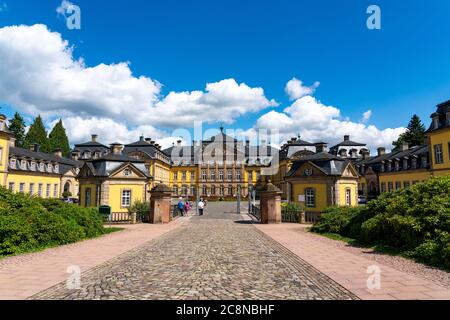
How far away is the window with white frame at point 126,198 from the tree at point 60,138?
5732 cm

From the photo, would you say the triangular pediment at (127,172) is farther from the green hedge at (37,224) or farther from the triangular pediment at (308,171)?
the triangular pediment at (308,171)

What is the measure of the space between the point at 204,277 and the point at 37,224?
819 cm

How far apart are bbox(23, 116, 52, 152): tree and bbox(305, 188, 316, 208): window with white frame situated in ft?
210

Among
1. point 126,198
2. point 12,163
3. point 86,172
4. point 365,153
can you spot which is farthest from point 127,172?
point 365,153

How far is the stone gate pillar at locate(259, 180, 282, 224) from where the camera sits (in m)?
20.8

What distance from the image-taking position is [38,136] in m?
66.9

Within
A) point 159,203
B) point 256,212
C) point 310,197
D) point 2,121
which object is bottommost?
point 256,212

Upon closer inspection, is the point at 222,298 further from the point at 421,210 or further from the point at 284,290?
the point at 421,210

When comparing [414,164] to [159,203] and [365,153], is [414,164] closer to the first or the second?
[365,153]

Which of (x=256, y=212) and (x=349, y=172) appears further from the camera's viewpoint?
(x=256, y=212)

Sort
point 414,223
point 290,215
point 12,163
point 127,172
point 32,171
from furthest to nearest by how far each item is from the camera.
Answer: point 32,171
point 12,163
point 127,172
point 290,215
point 414,223

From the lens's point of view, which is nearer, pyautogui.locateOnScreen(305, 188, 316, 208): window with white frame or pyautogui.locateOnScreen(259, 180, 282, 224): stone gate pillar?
pyautogui.locateOnScreen(259, 180, 282, 224): stone gate pillar

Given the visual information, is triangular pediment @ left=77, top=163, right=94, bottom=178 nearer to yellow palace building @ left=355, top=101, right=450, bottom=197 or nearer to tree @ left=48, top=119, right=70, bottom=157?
Answer: yellow palace building @ left=355, top=101, right=450, bottom=197

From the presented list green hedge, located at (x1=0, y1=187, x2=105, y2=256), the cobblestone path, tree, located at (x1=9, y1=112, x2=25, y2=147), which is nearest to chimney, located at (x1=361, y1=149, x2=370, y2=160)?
the cobblestone path
